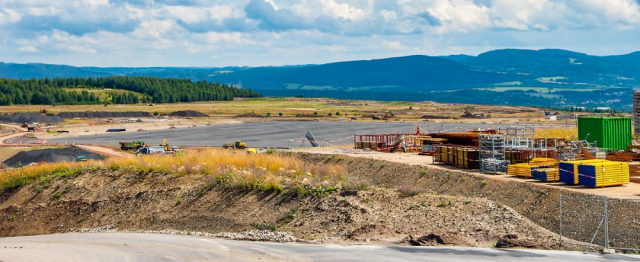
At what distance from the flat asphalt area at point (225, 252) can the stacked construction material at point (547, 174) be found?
995 cm

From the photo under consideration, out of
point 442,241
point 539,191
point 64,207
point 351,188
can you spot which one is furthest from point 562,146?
point 64,207

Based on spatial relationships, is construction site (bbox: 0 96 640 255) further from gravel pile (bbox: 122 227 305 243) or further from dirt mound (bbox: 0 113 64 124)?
dirt mound (bbox: 0 113 64 124)

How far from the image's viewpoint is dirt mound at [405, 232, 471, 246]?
26453 mm

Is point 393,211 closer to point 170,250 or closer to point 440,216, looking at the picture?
point 440,216

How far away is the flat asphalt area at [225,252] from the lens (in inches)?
954

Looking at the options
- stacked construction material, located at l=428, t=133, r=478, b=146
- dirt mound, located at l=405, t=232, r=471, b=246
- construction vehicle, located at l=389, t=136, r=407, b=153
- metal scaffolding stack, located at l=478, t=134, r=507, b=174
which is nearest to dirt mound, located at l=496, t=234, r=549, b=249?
dirt mound, located at l=405, t=232, r=471, b=246

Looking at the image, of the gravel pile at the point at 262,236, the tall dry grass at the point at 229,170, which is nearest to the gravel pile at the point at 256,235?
the gravel pile at the point at 262,236

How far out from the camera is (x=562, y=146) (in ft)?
142

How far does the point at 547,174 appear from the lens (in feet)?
113

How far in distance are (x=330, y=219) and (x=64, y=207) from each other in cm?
1717

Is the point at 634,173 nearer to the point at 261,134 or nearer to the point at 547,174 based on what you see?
the point at 547,174

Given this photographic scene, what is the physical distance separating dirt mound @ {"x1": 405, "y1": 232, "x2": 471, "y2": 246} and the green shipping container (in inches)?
896

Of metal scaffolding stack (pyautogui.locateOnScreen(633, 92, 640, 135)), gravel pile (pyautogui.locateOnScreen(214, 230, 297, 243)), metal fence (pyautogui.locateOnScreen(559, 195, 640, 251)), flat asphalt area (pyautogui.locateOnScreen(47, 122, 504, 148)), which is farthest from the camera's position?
flat asphalt area (pyautogui.locateOnScreen(47, 122, 504, 148))

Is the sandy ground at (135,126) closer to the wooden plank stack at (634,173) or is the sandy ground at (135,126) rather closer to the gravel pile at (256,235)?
the gravel pile at (256,235)
